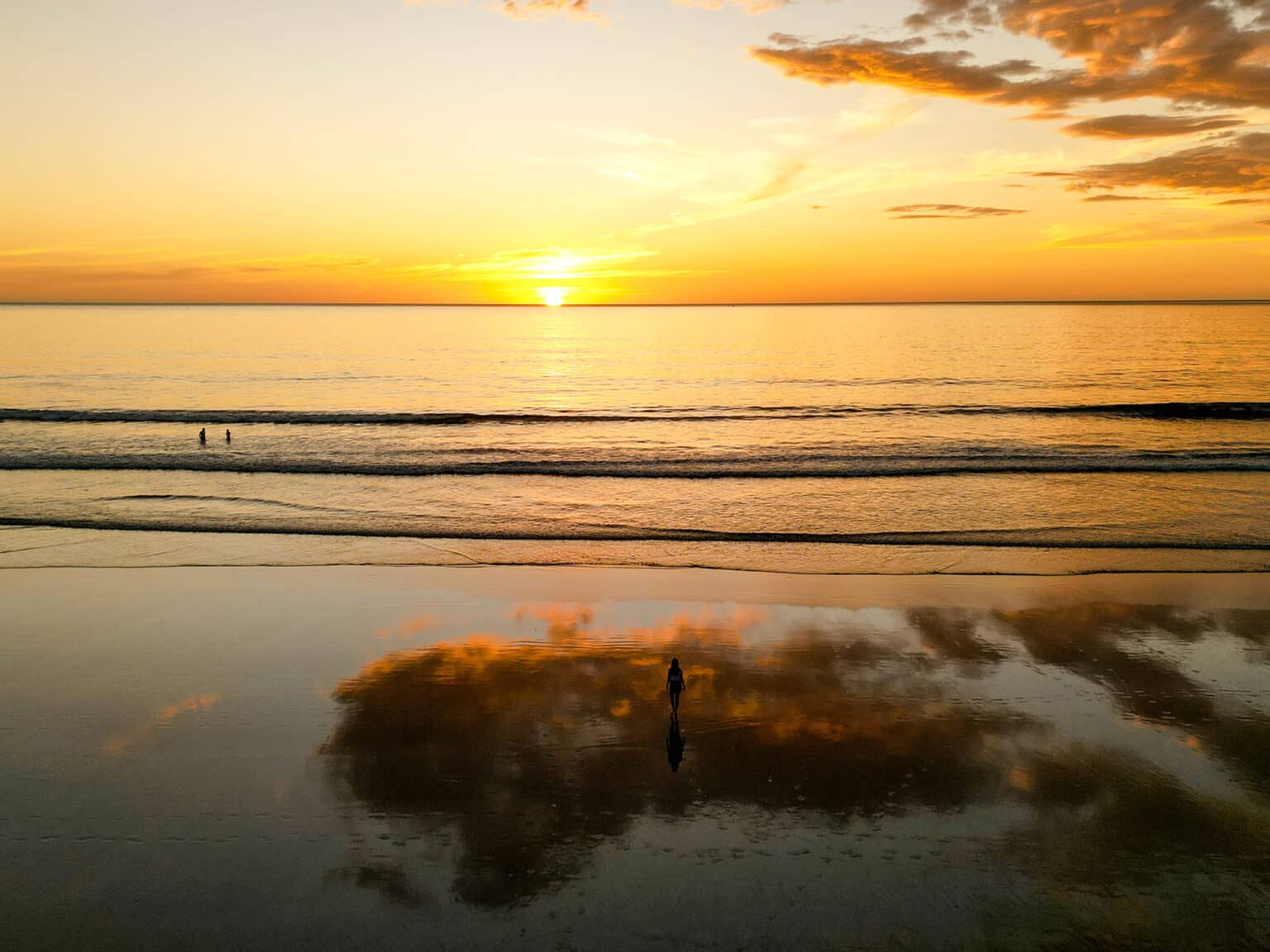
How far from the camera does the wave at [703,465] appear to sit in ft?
102

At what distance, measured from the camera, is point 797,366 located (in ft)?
259

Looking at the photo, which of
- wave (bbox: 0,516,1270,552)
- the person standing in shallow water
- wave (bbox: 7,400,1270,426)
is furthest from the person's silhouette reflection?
wave (bbox: 7,400,1270,426)

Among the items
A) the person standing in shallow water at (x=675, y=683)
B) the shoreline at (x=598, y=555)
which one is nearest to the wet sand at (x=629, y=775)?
the person standing in shallow water at (x=675, y=683)

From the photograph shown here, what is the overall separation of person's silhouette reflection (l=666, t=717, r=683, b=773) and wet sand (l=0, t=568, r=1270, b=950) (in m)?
0.05

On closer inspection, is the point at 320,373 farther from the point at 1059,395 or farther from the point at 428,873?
the point at 428,873

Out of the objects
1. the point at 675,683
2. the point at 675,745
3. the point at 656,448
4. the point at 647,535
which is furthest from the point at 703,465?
the point at 675,745

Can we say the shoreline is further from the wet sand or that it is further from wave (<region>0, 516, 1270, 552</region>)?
the wet sand

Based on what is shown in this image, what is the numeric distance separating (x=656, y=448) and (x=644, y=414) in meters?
11.6

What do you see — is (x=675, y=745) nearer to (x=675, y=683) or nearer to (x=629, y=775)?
(x=675, y=683)

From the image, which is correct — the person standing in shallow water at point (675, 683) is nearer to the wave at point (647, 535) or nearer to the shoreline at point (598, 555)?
the shoreline at point (598, 555)

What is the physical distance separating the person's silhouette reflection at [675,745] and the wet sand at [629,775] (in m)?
0.05

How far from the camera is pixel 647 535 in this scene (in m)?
22.2

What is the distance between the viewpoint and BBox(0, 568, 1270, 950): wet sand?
7.54 metres

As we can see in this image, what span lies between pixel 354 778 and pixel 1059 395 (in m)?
56.9
